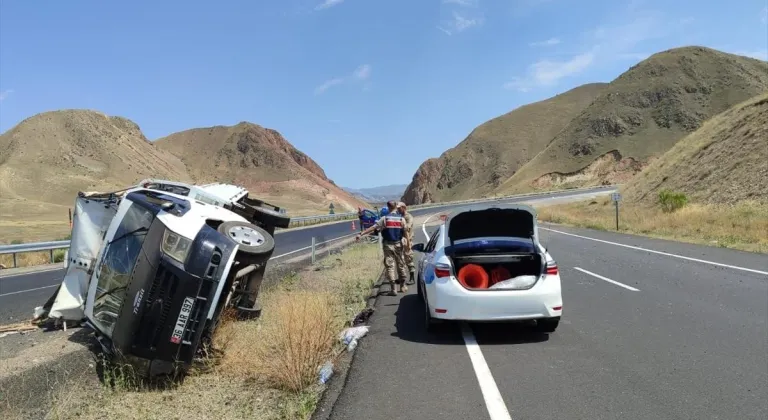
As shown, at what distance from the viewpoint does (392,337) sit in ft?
25.6

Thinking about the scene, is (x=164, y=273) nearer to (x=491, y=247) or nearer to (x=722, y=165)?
(x=491, y=247)

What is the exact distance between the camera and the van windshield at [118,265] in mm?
5812

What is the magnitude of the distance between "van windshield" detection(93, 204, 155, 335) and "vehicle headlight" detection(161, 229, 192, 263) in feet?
1.22

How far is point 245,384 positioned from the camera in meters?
6.00

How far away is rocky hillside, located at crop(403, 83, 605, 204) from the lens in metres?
147

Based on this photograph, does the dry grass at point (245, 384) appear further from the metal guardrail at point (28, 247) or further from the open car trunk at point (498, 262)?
the metal guardrail at point (28, 247)

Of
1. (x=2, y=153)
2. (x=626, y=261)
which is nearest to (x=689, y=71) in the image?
(x=626, y=261)

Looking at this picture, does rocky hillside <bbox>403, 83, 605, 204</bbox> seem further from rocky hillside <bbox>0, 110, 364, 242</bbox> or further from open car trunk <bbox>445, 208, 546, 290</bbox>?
open car trunk <bbox>445, 208, 546, 290</bbox>

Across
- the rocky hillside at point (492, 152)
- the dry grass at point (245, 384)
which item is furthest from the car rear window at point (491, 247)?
the rocky hillside at point (492, 152)

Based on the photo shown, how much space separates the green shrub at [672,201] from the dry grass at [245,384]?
95.5ft

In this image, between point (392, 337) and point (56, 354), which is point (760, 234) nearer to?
point (392, 337)

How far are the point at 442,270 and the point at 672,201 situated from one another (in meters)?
29.4

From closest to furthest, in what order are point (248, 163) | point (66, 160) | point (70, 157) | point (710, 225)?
point (710, 225), point (66, 160), point (70, 157), point (248, 163)

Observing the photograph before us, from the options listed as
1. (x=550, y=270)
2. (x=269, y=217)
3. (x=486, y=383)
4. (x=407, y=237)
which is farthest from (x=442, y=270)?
(x=407, y=237)
